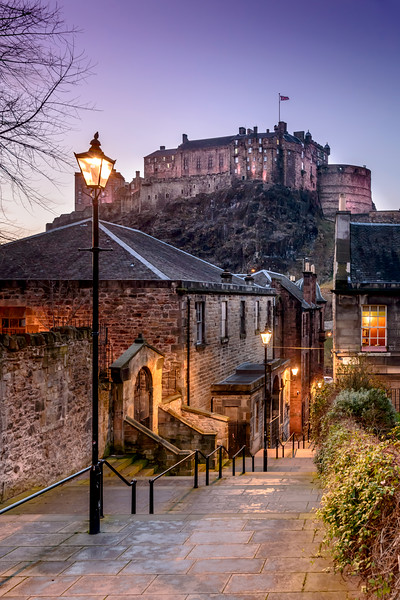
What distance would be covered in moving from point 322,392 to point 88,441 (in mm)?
6280

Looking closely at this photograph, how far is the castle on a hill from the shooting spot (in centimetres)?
11075

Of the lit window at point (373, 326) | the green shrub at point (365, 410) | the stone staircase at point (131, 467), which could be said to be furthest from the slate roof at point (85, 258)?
the green shrub at point (365, 410)

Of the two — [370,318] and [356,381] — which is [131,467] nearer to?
[356,381]

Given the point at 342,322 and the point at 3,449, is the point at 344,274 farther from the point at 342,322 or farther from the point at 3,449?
the point at 3,449

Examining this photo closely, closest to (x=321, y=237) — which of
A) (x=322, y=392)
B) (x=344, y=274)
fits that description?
(x=344, y=274)

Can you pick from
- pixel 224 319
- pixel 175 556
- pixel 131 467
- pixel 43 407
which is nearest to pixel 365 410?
pixel 131 467

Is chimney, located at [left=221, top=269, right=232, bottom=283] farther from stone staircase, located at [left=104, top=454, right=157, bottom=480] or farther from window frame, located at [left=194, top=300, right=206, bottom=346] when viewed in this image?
stone staircase, located at [left=104, top=454, right=157, bottom=480]

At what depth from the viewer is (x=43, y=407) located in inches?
469

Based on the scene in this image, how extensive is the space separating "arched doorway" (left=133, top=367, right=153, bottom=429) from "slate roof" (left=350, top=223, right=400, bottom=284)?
9.43 metres

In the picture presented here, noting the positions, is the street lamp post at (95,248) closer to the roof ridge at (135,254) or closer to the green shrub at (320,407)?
the green shrub at (320,407)

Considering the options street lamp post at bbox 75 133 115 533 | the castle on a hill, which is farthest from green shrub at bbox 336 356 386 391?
the castle on a hill

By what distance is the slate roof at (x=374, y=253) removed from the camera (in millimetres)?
22938

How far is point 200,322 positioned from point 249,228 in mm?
81754

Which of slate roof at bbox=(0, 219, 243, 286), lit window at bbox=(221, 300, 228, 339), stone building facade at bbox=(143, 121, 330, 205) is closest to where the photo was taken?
slate roof at bbox=(0, 219, 243, 286)
